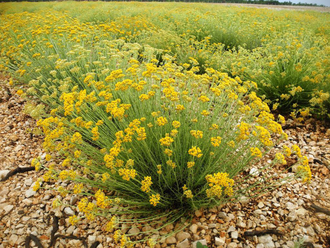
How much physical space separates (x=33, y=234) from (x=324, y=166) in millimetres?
3371

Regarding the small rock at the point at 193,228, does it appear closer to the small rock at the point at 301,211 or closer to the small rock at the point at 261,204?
the small rock at the point at 261,204

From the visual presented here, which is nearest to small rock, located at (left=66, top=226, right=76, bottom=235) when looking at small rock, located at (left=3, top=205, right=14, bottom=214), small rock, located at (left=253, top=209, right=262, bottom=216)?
small rock, located at (left=3, top=205, right=14, bottom=214)

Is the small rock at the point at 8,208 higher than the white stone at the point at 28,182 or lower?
higher

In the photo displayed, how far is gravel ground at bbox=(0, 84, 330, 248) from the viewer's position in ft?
6.48

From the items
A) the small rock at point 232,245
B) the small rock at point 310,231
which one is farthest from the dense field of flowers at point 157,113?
the small rock at point 310,231

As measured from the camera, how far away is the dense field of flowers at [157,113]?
1.86m

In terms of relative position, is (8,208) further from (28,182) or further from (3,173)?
(3,173)

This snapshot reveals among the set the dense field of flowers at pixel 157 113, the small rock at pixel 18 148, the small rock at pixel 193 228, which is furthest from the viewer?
the small rock at pixel 18 148

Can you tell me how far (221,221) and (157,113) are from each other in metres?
1.23

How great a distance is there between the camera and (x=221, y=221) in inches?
85.1

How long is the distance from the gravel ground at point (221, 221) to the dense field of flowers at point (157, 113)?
15cm

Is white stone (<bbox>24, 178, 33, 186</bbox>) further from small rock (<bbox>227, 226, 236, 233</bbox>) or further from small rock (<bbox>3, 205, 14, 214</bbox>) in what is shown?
small rock (<bbox>227, 226, 236, 233</bbox>)

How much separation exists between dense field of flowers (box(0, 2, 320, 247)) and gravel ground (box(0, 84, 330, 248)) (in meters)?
0.15

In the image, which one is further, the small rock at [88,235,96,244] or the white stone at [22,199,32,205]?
the white stone at [22,199,32,205]
